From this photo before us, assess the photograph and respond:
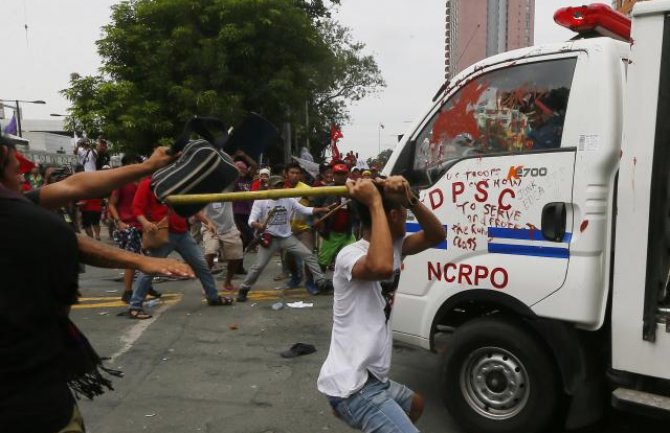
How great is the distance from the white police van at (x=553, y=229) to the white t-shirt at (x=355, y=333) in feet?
4.02

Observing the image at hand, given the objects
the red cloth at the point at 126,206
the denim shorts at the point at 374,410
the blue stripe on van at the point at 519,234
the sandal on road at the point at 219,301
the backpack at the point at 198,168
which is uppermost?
the backpack at the point at 198,168

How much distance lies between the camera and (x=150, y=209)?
6.55m

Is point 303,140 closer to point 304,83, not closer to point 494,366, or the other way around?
point 304,83

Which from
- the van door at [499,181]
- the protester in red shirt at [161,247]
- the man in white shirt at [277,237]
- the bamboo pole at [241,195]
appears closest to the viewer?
the bamboo pole at [241,195]

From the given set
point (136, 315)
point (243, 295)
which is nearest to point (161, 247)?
point (136, 315)

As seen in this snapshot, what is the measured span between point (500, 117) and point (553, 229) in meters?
0.80

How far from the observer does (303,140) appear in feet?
106

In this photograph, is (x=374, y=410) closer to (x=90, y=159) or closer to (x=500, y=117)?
(x=500, y=117)

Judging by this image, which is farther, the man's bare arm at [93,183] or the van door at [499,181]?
the van door at [499,181]

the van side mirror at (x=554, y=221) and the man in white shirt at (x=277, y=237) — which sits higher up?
the van side mirror at (x=554, y=221)

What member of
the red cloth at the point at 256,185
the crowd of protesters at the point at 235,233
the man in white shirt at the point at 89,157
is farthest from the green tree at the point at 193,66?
the crowd of protesters at the point at 235,233

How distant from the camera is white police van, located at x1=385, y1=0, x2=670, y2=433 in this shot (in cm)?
286

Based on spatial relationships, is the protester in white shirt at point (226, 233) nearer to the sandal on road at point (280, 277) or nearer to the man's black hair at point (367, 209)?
the sandal on road at point (280, 277)

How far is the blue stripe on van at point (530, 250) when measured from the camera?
125 inches
